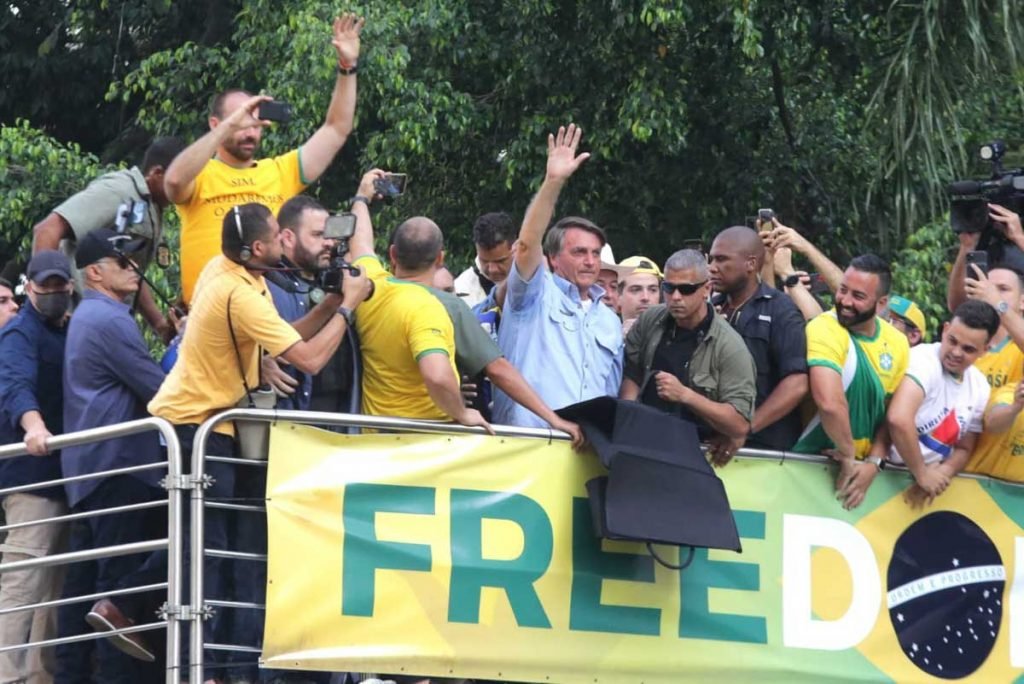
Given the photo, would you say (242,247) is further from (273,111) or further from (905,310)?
(905,310)

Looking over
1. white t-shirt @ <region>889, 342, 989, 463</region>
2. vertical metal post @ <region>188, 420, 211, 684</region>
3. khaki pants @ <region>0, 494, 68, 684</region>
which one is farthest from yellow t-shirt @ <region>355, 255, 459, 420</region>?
white t-shirt @ <region>889, 342, 989, 463</region>

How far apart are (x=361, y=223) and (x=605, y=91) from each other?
5899 mm

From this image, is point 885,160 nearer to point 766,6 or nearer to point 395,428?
point 766,6

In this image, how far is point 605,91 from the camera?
43.0 feet

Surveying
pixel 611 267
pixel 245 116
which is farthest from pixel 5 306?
pixel 611 267

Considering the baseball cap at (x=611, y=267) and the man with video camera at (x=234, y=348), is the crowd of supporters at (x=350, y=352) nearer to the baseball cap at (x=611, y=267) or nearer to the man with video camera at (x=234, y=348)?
the man with video camera at (x=234, y=348)

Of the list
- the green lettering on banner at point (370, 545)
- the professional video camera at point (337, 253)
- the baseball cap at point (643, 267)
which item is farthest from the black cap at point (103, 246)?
the baseball cap at point (643, 267)

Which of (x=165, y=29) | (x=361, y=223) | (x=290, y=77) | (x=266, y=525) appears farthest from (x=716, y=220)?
(x=266, y=525)

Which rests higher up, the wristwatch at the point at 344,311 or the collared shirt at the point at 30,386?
the wristwatch at the point at 344,311

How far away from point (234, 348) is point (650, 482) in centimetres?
170

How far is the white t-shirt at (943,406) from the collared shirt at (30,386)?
3628mm

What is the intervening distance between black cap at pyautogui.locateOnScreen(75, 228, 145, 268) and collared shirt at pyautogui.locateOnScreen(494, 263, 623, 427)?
1.58 metres

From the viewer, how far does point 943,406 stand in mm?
7855

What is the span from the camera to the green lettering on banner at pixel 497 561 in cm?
702
